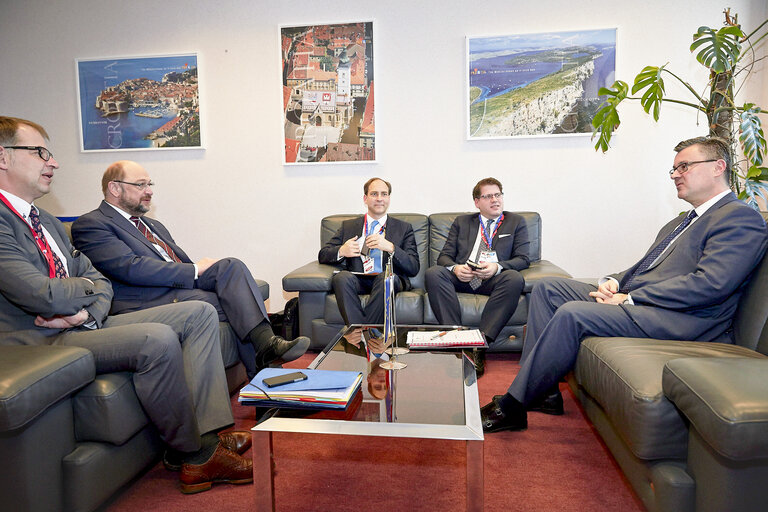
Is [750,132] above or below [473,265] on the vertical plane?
above

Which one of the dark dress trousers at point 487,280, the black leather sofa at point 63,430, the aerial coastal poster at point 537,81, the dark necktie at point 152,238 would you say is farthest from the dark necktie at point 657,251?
the dark necktie at point 152,238

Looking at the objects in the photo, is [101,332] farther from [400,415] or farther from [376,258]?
[376,258]

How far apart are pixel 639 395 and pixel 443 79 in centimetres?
321

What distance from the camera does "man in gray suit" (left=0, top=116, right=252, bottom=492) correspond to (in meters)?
1.81

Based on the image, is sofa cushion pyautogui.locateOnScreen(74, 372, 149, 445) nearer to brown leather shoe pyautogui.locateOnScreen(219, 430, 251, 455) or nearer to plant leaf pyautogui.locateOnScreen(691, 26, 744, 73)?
brown leather shoe pyautogui.locateOnScreen(219, 430, 251, 455)

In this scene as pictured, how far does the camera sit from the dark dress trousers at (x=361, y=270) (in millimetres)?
3342

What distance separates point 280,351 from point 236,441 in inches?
20.4

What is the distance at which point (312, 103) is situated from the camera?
425 cm

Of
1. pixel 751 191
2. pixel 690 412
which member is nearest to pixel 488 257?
pixel 751 191

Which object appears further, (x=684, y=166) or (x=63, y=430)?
(x=684, y=166)

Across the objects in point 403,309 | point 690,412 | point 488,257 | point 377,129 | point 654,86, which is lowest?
point 403,309

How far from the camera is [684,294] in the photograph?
6.83 feet

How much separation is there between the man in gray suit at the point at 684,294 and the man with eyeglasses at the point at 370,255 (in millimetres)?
1250

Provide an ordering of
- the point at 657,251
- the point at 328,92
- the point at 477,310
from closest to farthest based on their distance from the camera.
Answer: the point at 657,251 → the point at 477,310 → the point at 328,92
